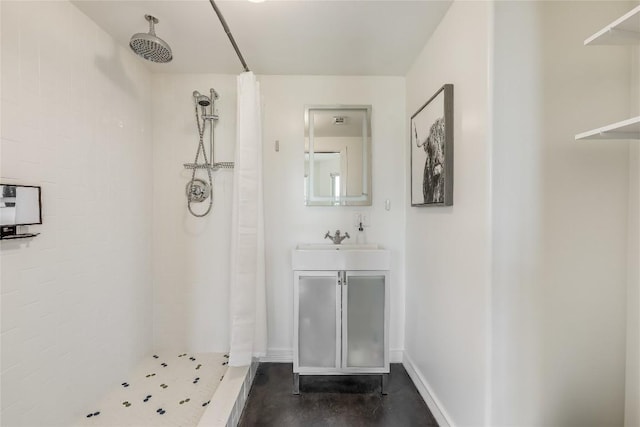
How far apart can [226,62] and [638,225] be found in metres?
2.51

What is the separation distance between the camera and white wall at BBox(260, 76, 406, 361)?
7.40 feet

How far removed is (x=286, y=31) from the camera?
171 centimetres

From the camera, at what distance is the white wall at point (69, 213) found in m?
1.24

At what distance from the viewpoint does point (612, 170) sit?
45.4 inches

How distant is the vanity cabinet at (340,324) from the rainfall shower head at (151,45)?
4.97ft

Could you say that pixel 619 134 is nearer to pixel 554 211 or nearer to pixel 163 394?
pixel 554 211

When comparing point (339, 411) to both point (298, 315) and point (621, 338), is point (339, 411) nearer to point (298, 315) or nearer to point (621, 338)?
point (298, 315)

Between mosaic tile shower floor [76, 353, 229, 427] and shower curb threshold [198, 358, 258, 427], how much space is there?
5.6 inches

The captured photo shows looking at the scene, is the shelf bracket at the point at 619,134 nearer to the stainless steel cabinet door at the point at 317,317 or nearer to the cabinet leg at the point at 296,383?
the stainless steel cabinet door at the point at 317,317

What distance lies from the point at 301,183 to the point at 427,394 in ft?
5.58

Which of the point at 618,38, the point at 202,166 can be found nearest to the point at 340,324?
the point at 202,166

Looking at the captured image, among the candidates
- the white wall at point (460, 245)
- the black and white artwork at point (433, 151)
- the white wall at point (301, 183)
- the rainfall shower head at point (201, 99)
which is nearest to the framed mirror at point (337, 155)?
the white wall at point (301, 183)

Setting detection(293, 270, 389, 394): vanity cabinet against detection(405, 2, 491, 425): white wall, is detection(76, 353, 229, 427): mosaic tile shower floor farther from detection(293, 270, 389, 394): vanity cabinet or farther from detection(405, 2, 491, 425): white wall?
detection(405, 2, 491, 425): white wall

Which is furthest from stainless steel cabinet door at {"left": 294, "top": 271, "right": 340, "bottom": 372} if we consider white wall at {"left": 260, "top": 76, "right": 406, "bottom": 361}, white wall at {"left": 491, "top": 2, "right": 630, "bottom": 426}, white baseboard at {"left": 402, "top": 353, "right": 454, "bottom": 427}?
white wall at {"left": 491, "top": 2, "right": 630, "bottom": 426}
